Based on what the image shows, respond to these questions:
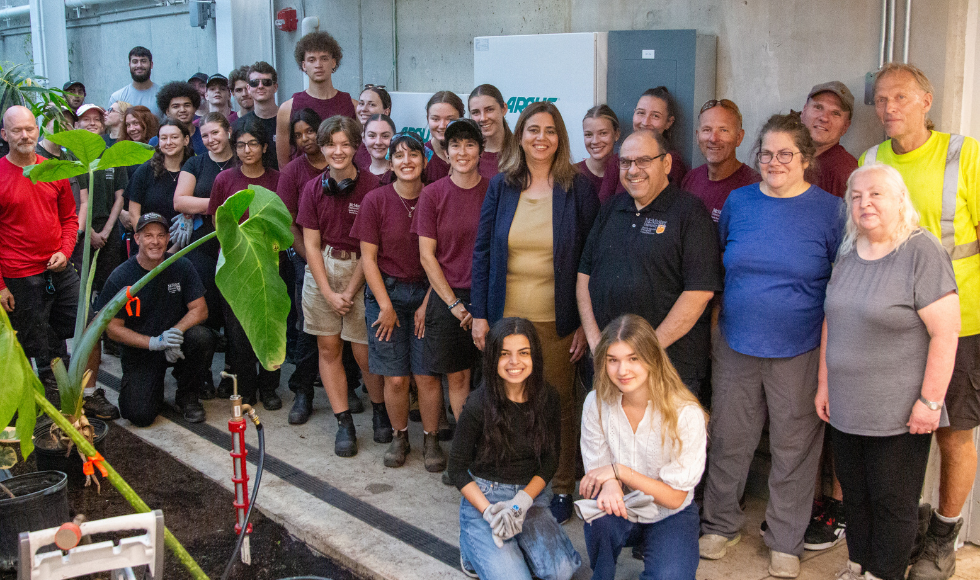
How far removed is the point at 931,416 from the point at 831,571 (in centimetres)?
85

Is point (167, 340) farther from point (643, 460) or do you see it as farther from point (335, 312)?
point (643, 460)

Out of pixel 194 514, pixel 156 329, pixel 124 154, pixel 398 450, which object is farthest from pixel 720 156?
pixel 156 329

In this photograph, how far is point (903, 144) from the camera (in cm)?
338

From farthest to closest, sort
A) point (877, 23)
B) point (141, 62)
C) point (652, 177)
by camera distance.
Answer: point (141, 62)
point (877, 23)
point (652, 177)

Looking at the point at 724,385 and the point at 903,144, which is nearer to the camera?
the point at 903,144

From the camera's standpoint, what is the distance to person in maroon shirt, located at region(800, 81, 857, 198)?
3.88m

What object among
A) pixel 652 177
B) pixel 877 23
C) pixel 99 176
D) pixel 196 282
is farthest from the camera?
pixel 99 176

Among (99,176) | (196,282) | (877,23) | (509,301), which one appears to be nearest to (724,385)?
(509,301)

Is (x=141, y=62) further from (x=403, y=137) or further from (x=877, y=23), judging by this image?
(x=877, y=23)

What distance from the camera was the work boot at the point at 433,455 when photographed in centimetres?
462

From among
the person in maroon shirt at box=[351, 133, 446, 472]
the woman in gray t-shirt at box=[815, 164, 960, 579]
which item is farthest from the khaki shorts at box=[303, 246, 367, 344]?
the woman in gray t-shirt at box=[815, 164, 960, 579]

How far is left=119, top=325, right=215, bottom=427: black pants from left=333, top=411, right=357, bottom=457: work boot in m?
1.14

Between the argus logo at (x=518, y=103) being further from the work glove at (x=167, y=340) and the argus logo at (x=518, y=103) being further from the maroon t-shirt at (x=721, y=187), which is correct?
the work glove at (x=167, y=340)

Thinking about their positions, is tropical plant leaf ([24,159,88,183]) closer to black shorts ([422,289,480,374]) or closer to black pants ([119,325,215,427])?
black pants ([119,325,215,427])
